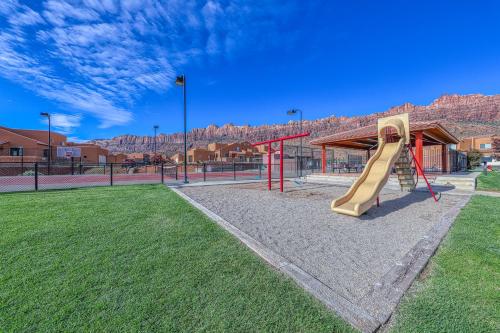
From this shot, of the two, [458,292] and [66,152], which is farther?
[66,152]

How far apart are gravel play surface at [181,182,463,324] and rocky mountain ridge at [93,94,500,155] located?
49867 millimetres

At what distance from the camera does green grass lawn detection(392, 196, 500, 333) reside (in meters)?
1.87

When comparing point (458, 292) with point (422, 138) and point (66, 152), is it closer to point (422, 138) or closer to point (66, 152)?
point (422, 138)

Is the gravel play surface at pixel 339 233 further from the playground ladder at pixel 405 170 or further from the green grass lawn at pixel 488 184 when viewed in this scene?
the green grass lawn at pixel 488 184

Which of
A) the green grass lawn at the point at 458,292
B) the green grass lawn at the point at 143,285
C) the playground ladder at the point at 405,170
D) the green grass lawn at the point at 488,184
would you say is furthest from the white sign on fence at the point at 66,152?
the green grass lawn at the point at 488,184

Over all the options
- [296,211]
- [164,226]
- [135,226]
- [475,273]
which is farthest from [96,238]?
[475,273]

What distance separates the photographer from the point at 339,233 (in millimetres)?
4344

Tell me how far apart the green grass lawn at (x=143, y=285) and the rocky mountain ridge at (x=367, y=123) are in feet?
176

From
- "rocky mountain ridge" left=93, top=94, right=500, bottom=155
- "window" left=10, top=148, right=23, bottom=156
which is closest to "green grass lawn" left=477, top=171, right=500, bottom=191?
"rocky mountain ridge" left=93, top=94, right=500, bottom=155

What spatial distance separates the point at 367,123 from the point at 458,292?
125768 mm

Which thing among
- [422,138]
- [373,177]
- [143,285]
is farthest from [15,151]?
[422,138]

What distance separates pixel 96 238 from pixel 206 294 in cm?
264

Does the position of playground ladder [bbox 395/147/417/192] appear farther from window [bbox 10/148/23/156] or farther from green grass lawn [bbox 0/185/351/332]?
window [bbox 10/148/23/156]

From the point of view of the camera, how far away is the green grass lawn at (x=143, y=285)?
6.05ft
